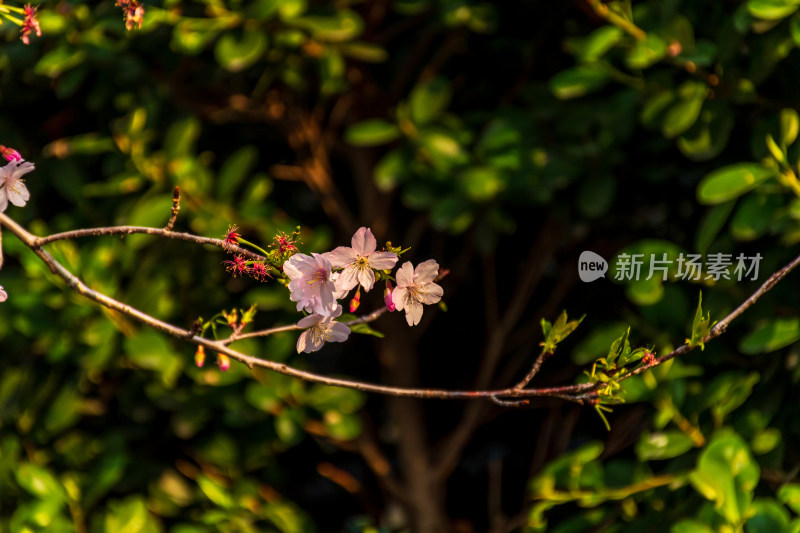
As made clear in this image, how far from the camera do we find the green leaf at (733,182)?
47.9 inches

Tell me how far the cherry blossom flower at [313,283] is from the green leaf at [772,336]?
755mm

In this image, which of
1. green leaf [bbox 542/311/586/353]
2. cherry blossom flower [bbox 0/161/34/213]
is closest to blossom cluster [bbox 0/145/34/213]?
cherry blossom flower [bbox 0/161/34/213]

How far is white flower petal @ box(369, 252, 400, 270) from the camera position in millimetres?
743

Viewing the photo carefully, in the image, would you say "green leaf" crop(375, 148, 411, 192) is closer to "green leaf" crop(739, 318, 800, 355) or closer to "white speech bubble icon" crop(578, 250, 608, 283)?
"white speech bubble icon" crop(578, 250, 608, 283)

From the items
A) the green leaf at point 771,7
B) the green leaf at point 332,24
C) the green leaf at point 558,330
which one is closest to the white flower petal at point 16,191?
the green leaf at point 558,330

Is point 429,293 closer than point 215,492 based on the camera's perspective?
Yes

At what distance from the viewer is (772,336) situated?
1226mm

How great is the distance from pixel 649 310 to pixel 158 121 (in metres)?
0.99

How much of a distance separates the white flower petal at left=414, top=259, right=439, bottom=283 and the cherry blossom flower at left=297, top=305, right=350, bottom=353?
0.08 meters

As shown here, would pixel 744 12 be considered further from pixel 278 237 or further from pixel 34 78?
pixel 34 78

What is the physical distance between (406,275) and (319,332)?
102 millimetres

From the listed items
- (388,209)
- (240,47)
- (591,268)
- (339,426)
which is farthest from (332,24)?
(339,426)

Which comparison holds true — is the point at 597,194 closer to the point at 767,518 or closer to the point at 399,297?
the point at 767,518

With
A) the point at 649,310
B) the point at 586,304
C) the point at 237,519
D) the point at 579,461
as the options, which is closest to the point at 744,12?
the point at 649,310
